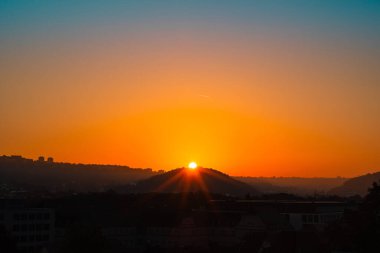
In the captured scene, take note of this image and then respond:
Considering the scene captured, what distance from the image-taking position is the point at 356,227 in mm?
50094

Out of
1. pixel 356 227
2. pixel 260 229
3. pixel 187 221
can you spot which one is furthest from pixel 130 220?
pixel 356 227

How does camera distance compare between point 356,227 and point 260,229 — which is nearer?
point 356,227

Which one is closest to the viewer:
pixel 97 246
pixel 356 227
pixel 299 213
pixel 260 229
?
pixel 356 227

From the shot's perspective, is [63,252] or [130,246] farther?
[130,246]

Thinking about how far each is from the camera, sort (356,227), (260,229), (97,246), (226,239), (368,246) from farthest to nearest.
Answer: (226,239)
(260,229)
(97,246)
(356,227)
(368,246)

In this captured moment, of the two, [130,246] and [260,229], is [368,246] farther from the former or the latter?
[130,246]

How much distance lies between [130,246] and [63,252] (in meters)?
27.1

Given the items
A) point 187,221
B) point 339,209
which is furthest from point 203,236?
point 339,209

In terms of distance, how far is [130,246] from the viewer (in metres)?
88.6

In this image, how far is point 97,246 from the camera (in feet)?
199

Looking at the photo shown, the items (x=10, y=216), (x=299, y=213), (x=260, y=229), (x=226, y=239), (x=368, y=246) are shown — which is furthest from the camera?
(x=299, y=213)

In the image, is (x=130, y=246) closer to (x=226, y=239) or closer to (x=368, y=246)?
(x=226, y=239)

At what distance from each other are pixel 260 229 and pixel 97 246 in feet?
101

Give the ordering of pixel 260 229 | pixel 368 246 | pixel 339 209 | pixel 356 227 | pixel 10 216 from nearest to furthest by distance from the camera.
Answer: pixel 368 246 < pixel 356 227 < pixel 10 216 < pixel 260 229 < pixel 339 209
